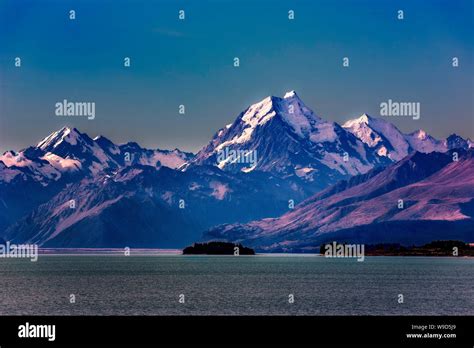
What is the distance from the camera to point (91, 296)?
628 feet
